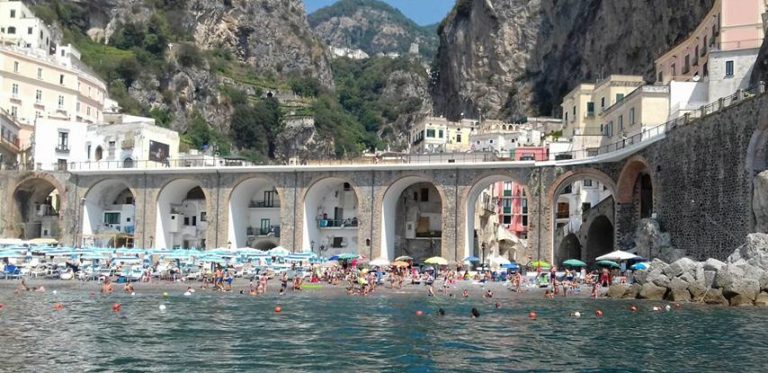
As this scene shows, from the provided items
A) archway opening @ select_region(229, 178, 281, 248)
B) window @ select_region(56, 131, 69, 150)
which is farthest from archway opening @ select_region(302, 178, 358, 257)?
window @ select_region(56, 131, 69, 150)

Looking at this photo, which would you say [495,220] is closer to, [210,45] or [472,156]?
[472,156]

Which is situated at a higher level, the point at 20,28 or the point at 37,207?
the point at 20,28

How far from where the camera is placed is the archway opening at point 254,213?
2509 inches

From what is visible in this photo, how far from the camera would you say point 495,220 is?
7356 centimetres

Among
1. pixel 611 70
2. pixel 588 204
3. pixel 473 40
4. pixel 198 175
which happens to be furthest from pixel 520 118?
pixel 198 175

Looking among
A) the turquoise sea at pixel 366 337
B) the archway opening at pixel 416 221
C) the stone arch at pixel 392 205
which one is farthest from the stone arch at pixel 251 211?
the turquoise sea at pixel 366 337

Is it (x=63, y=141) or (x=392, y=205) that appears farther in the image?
(x=63, y=141)

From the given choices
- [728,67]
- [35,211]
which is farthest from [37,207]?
[728,67]

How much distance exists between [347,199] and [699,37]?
28725 mm

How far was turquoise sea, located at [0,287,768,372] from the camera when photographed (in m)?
22.4

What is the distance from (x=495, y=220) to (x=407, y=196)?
Answer: 13359mm

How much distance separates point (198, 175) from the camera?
6256cm

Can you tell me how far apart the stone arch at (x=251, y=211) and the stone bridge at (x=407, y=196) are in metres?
0.11

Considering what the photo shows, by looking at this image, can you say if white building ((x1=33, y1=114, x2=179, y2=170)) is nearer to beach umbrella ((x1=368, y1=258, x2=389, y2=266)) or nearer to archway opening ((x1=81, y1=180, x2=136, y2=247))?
archway opening ((x1=81, y1=180, x2=136, y2=247))
